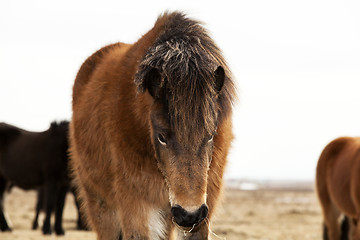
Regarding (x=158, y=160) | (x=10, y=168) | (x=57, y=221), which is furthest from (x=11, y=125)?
(x=158, y=160)

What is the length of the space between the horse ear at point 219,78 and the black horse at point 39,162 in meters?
7.93

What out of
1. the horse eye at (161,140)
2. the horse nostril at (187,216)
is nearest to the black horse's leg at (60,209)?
the horse eye at (161,140)

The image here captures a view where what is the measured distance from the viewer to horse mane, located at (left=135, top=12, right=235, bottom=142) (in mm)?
3156

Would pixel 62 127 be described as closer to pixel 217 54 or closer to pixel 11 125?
pixel 11 125

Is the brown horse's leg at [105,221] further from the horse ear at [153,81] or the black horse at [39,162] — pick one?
the black horse at [39,162]

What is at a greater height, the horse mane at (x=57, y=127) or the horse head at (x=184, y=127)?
the horse head at (x=184, y=127)

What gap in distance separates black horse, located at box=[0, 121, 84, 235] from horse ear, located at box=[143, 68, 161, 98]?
306 inches

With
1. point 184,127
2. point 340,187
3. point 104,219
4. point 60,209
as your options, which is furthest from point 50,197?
point 184,127

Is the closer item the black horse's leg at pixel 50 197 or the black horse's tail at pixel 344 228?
the black horse's tail at pixel 344 228

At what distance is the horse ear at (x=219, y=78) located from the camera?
10.7 ft

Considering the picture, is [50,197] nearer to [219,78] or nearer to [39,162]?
[39,162]

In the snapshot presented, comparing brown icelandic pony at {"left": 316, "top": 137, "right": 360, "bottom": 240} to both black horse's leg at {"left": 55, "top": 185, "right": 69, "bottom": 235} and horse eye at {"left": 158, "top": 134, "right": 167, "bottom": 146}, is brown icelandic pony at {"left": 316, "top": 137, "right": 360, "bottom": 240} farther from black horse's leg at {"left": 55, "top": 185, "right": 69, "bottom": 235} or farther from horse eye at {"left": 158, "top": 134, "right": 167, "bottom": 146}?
black horse's leg at {"left": 55, "top": 185, "right": 69, "bottom": 235}

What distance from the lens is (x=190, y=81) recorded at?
10.5ft

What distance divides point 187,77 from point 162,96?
0.22m
